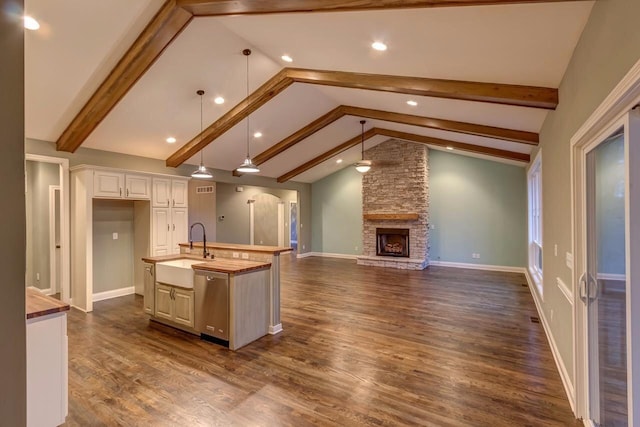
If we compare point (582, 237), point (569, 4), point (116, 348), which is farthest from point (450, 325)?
point (116, 348)

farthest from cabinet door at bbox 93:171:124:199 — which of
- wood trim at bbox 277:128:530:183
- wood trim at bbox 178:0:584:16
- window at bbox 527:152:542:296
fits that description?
window at bbox 527:152:542:296

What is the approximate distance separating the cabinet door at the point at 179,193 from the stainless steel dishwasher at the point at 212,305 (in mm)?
2834

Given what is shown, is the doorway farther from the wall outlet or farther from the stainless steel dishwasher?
the stainless steel dishwasher

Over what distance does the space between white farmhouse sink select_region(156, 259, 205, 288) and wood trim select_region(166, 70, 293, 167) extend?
2519 mm

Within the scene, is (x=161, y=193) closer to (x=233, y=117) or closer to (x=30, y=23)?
(x=233, y=117)

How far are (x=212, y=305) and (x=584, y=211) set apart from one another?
358cm

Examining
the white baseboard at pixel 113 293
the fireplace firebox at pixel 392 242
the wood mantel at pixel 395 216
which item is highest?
the wood mantel at pixel 395 216

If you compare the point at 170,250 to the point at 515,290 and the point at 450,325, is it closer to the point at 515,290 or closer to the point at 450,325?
the point at 450,325

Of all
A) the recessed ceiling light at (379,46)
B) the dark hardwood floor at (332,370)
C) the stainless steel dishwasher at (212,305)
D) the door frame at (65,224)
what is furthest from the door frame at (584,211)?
the door frame at (65,224)

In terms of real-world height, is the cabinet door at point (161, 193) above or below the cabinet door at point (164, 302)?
above

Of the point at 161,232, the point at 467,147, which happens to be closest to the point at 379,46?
the point at 467,147

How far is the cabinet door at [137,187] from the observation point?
5.48m

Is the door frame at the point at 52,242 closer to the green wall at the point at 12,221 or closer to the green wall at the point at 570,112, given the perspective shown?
the green wall at the point at 12,221

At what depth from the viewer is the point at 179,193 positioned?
6305 millimetres
